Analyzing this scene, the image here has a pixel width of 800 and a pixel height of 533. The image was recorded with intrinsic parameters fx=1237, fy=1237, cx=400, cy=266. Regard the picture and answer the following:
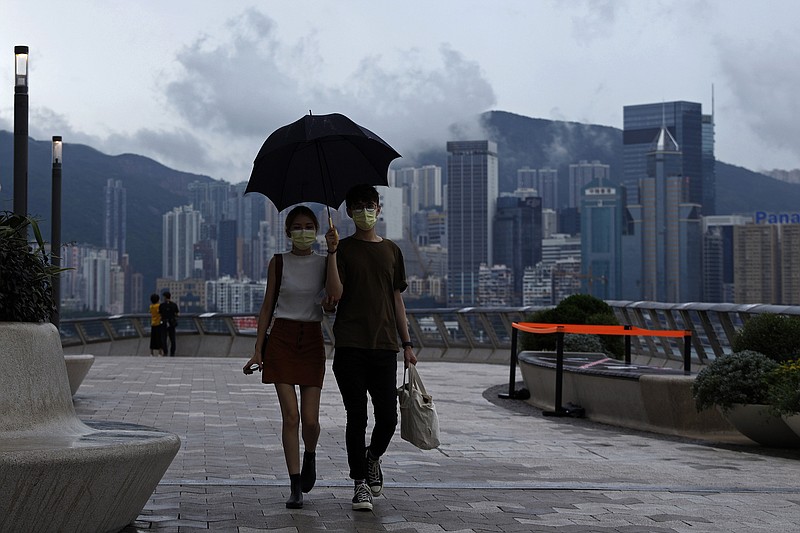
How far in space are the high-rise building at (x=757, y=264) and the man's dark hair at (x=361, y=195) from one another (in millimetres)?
106441

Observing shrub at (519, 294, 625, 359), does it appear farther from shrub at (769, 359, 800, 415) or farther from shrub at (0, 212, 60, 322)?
shrub at (0, 212, 60, 322)

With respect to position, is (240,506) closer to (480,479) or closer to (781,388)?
(480,479)

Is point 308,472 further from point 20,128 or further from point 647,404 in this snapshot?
point 20,128

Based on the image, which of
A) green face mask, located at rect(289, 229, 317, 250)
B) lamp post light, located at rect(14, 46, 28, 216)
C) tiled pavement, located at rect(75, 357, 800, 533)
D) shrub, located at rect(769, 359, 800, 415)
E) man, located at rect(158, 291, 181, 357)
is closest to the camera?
tiled pavement, located at rect(75, 357, 800, 533)

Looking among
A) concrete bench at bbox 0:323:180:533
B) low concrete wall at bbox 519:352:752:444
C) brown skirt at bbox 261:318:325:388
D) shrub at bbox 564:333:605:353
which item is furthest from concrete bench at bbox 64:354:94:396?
concrete bench at bbox 0:323:180:533

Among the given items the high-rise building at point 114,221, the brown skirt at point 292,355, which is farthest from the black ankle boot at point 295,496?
the high-rise building at point 114,221

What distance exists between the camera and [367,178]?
24.0ft

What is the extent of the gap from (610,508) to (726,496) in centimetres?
104

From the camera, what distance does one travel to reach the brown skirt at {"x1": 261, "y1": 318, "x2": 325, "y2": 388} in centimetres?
687

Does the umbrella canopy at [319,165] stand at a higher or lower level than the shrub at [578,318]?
higher

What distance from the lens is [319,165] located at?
7.34 metres

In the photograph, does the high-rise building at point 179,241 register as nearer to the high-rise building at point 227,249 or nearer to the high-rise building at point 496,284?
the high-rise building at point 227,249

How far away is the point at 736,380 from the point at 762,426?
45 centimetres

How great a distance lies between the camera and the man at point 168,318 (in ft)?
102
